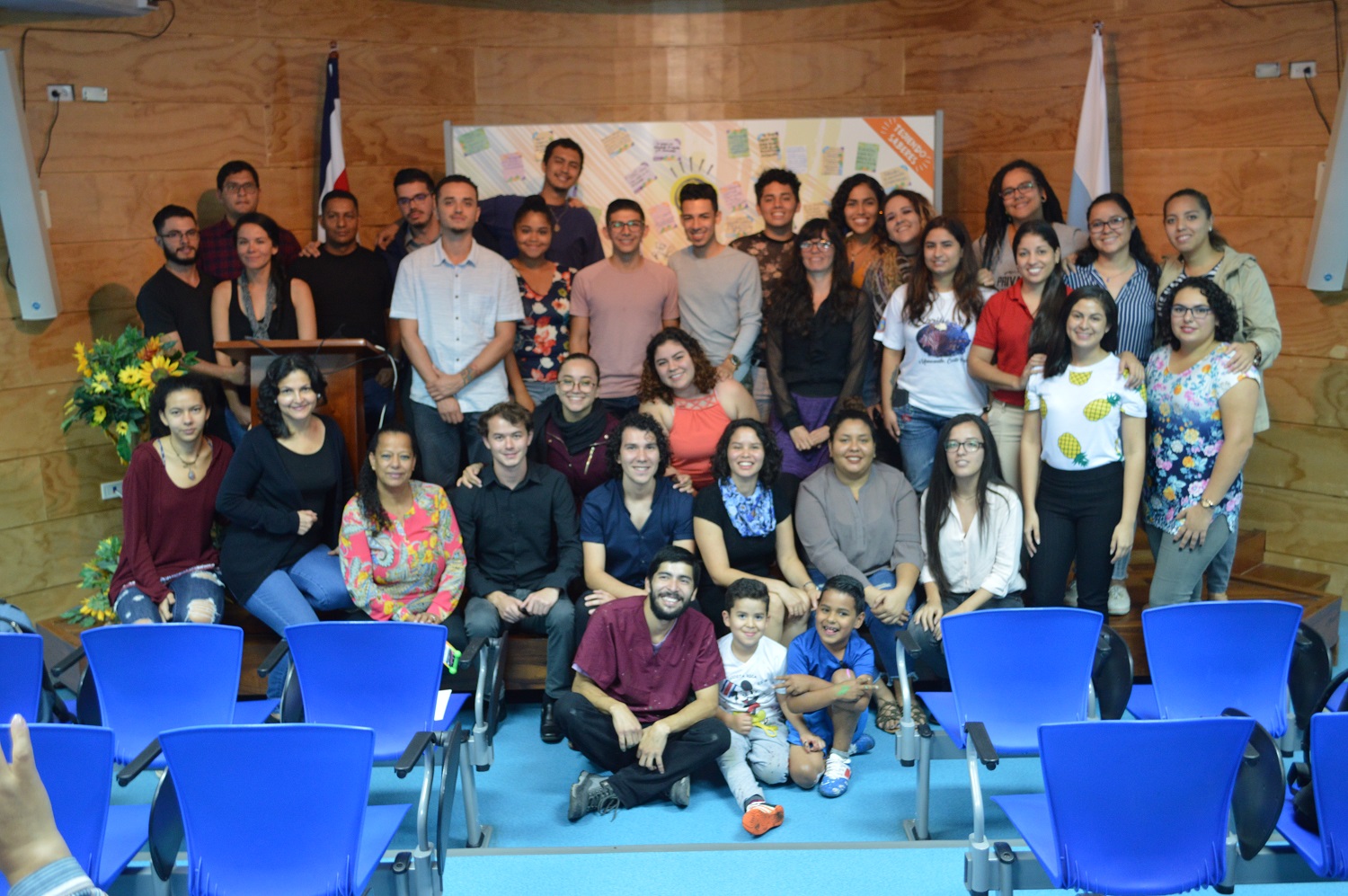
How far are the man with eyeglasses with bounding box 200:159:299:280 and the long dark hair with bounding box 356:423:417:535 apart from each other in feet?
5.14

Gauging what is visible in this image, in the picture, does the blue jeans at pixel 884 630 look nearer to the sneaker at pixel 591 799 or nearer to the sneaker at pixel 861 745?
the sneaker at pixel 861 745

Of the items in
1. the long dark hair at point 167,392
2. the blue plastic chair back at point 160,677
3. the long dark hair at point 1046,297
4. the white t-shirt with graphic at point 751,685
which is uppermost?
the long dark hair at point 1046,297

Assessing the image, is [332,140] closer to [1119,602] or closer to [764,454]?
[764,454]

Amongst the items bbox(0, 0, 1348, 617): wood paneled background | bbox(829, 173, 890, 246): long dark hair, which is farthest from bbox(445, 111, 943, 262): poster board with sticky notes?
bbox(829, 173, 890, 246): long dark hair

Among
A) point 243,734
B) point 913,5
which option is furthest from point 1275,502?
point 243,734

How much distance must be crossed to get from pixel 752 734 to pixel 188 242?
325 cm

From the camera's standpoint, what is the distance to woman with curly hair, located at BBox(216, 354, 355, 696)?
4.12m

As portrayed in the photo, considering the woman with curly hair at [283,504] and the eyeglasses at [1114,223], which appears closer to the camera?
→ the woman with curly hair at [283,504]

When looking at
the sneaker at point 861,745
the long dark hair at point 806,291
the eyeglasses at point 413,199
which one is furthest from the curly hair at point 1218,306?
the eyeglasses at point 413,199

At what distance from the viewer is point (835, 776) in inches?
144

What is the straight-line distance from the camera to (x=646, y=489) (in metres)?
4.27

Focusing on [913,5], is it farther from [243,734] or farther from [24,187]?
[243,734]

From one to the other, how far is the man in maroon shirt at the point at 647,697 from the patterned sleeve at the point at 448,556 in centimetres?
63

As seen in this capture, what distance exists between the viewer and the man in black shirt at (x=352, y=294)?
16.3ft
